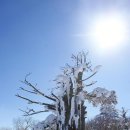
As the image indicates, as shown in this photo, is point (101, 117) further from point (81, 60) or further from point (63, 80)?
point (63, 80)

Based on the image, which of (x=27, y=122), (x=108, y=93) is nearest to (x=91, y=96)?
(x=108, y=93)

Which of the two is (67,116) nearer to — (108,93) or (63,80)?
(63,80)

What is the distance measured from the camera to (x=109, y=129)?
41.2 m

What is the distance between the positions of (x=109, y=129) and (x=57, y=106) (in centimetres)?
3198

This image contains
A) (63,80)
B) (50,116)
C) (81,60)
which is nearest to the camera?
Answer: (63,80)

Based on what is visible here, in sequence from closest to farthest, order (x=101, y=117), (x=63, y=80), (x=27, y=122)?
(x=63, y=80) → (x=101, y=117) → (x=27, y=122)

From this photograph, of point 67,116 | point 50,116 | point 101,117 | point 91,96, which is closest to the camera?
point 67,116

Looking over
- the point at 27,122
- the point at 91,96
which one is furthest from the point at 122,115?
the point at 91,96

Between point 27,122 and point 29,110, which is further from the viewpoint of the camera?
point 27,122

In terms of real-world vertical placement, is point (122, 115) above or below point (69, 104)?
above

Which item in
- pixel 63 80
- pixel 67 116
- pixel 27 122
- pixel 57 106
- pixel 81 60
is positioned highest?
pixel 27 122

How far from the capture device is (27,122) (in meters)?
57.9

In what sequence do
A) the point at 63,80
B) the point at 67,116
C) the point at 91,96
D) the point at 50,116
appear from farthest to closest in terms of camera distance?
the point at 91,96
the point at 50,116
the point at 63,80
the point at 67,116

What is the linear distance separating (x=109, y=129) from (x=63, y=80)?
32.4 m
